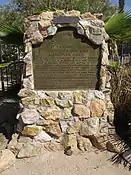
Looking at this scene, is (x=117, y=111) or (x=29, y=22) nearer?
(x=29, y=22)

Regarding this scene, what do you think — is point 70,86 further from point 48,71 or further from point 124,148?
point 124,148

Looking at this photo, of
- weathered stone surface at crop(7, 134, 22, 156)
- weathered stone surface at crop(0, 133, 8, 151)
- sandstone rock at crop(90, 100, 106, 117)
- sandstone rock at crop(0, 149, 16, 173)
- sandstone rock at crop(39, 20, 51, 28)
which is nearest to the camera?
sandstone rock at crop(0, 149, 16, 173)

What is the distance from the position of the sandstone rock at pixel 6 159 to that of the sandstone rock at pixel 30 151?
14 cm

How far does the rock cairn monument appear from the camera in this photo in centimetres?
473

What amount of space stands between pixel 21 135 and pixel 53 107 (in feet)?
2.17

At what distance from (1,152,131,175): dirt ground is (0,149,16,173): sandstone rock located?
2.4 inches

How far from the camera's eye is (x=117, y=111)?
556cm

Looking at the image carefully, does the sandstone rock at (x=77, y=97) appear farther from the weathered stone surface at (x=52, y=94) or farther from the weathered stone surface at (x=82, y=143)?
the weathered stone surface at (x=82, y=143)

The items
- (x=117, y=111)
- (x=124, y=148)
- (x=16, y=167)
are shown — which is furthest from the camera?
(x=117, y=111)

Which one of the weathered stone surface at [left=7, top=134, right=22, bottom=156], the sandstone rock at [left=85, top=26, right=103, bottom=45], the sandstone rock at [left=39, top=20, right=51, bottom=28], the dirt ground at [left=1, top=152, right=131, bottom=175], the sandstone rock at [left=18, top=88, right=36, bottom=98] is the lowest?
the dirt ground at [left=1, top=152, right=131, bottom=175]

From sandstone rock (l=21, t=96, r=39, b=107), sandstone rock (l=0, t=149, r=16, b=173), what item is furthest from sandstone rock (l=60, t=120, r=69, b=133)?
sandstone rock (l=0, t=149, r=16, b=173)

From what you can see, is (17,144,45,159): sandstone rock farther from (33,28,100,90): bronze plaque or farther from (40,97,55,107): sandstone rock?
(33,28,100,90): bronze plaque

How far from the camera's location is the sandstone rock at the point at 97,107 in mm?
4875

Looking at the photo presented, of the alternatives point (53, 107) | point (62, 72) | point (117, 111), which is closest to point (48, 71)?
point (62, 72)
